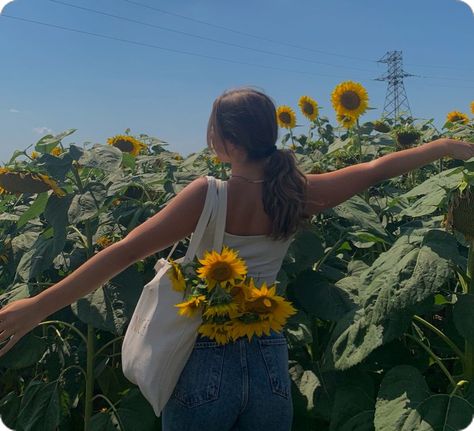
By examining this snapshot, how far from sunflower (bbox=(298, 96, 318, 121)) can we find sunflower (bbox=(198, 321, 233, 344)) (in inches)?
137

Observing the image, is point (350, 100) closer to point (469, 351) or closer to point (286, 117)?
point (286, 117)

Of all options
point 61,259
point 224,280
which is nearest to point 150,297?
point 224,280

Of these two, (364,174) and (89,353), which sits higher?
(364,174)

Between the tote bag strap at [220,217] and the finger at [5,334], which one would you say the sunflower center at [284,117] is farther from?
the finger at [5,334]

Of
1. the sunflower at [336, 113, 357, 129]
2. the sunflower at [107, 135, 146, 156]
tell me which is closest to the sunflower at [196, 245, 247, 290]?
the sunflower at [107, 135, 146, 156]

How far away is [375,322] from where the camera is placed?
4.92ft

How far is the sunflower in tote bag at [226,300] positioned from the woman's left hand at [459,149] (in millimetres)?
635

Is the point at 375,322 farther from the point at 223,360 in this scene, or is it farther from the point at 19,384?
the point at 19,384

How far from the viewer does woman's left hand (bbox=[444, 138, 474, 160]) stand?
64.2 inches

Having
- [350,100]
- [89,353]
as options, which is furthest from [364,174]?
[350,100]

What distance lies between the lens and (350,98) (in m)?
3.90

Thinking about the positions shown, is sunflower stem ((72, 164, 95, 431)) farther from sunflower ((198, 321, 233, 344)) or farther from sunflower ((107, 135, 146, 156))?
sunflower ((107, 135, 146, 156))

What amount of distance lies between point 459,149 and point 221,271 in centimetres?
74

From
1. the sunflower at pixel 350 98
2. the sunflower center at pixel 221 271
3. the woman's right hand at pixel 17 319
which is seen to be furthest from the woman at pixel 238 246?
the sunflower at pixel 350 98
